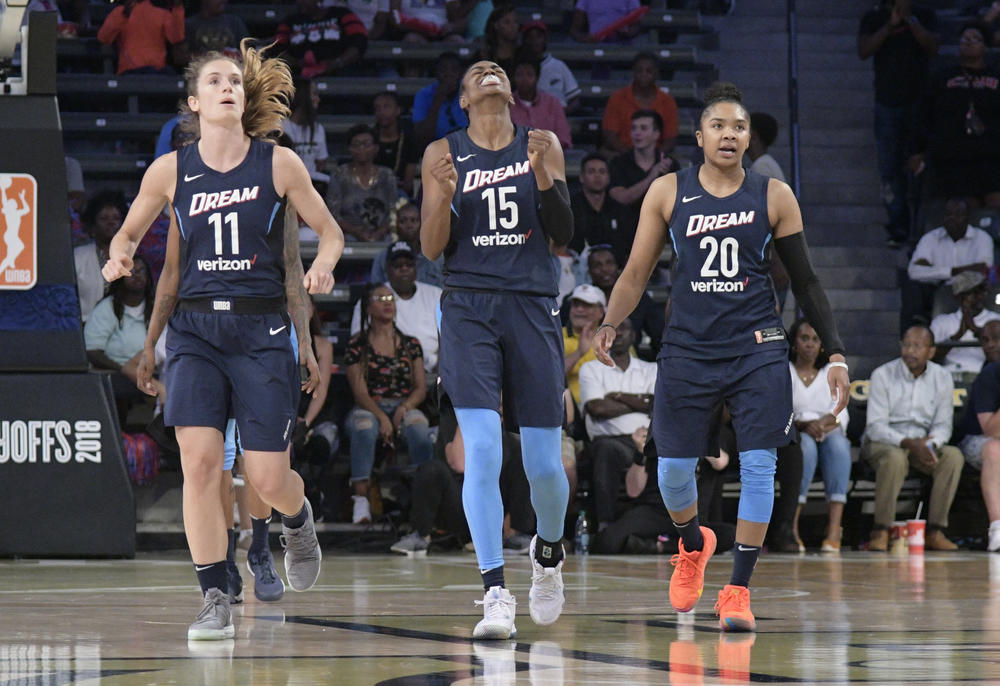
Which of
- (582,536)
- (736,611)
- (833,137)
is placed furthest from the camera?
(833,137)

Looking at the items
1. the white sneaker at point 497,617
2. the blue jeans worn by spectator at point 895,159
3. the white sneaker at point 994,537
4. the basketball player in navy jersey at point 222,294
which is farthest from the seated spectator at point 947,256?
the basketball player in navy jersey at point 222,294

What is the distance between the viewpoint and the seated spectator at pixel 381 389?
10.3 meters

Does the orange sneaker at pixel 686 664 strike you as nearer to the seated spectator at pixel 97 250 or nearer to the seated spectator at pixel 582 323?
the seated spectator at pixel 582 323

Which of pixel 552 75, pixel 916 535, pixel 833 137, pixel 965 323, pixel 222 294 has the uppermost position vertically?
pixel 552 75

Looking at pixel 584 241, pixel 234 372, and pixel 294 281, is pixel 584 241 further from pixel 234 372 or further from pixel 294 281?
pixel 234 372

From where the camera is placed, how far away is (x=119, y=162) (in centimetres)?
1309

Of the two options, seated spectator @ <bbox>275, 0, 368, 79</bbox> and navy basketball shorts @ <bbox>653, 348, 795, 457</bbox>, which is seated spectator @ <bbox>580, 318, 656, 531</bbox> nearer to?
navy basketball shorts @ <bbox>653, 348, 795, 457</bbox>

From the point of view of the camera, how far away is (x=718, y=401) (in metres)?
5.54

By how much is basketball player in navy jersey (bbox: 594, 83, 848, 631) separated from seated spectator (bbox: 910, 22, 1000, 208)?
8.74 metres

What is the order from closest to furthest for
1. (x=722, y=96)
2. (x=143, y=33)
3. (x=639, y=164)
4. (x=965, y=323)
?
(x=722, y=96)
(x=965, y=323)
(x=639, y=164)
(x=143, y=33)

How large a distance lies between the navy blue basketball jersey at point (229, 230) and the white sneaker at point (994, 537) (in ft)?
22.8

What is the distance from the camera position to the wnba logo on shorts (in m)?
8.40

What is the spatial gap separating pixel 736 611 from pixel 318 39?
9.65 metres

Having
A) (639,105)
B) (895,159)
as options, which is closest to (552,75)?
(639,105)
